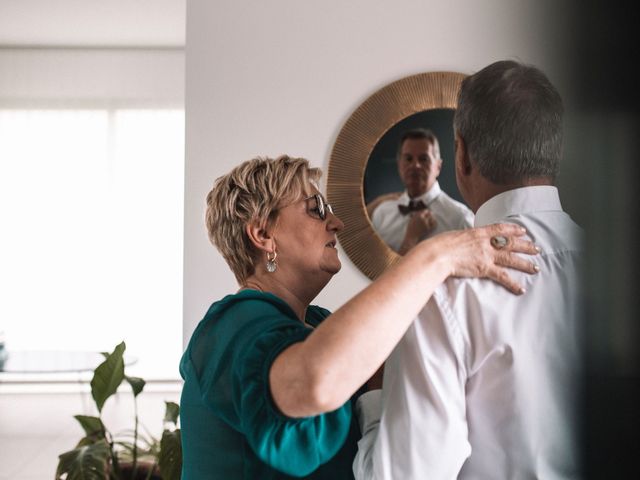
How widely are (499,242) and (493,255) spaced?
0.03 m

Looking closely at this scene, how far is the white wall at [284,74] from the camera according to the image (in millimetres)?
3164

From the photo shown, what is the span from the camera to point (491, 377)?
40.9 inches

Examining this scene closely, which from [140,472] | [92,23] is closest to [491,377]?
[140,472]

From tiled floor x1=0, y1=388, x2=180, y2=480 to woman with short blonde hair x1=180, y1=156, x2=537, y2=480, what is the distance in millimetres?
3984

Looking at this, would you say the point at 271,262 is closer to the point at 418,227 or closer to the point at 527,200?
the point at 527,200

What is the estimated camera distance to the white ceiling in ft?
19.2

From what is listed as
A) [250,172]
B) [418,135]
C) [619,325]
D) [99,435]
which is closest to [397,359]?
[250,172]

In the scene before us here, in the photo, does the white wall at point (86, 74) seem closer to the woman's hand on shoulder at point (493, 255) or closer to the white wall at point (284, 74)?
the white wall at point (284, 74)

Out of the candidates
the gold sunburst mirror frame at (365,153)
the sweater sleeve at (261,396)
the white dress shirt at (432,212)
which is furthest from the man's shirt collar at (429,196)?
the sweater sleeve at (261,396)

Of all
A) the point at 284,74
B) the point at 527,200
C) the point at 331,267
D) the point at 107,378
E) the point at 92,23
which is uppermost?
the point at 92,23

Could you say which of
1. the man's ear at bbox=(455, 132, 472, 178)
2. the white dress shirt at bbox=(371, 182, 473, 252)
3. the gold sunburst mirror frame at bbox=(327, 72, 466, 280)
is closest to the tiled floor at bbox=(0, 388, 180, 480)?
the gold sunburst mirror frame at bbox=(327, 72, 466, 280)

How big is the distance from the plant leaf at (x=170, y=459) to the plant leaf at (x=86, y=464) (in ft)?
0.79

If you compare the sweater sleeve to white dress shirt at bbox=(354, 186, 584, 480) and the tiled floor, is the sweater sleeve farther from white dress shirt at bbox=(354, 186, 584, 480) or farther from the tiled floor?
the tiled floor

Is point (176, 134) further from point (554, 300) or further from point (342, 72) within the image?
point (554, 300)
